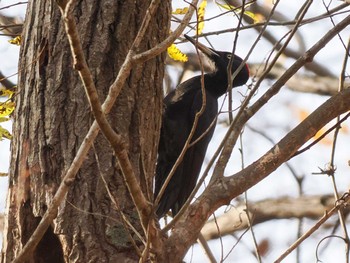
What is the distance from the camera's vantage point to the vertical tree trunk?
9.91 feet

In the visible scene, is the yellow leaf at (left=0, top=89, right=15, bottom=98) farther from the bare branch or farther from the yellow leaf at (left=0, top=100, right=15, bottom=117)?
the bare branch

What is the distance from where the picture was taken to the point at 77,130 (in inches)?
125

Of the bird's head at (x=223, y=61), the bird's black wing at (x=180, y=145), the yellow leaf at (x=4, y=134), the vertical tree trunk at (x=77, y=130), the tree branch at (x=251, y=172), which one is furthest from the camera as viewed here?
the bird's head at (x=223, y=61)

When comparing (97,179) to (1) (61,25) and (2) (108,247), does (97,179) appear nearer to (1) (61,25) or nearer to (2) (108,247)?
(2) (108,247)

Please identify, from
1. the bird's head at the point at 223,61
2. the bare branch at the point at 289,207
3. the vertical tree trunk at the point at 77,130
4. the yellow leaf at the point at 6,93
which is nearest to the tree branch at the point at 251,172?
the vertical tree trunk at the point at 77,130

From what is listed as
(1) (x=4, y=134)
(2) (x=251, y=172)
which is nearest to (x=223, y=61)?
(1) (x=4, y=134)

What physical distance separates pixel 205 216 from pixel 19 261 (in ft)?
2.26

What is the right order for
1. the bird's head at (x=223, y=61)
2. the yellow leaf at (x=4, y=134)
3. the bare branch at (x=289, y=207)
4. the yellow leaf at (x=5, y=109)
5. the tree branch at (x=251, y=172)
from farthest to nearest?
the bare branch at (x=289, y=207) → the bird's head at (x=223, y=61) → the yellow leaf at (x=5, y=109) → the yellow leaf at (x=4, y=134) → the tree branch at (x=251, y=172)

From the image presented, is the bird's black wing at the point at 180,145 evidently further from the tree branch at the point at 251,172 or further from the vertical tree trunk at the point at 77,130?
the tree branch at the point at 251,172

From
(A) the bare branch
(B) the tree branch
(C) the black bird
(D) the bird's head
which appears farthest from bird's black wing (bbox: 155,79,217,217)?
(A) the bare branch

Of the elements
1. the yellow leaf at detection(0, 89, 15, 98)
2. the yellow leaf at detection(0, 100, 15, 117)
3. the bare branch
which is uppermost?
the bare branch

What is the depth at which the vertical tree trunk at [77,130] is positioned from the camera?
3.02 m

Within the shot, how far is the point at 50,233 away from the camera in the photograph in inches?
124

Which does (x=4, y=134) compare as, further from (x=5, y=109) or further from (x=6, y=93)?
(x=6, y=93)
